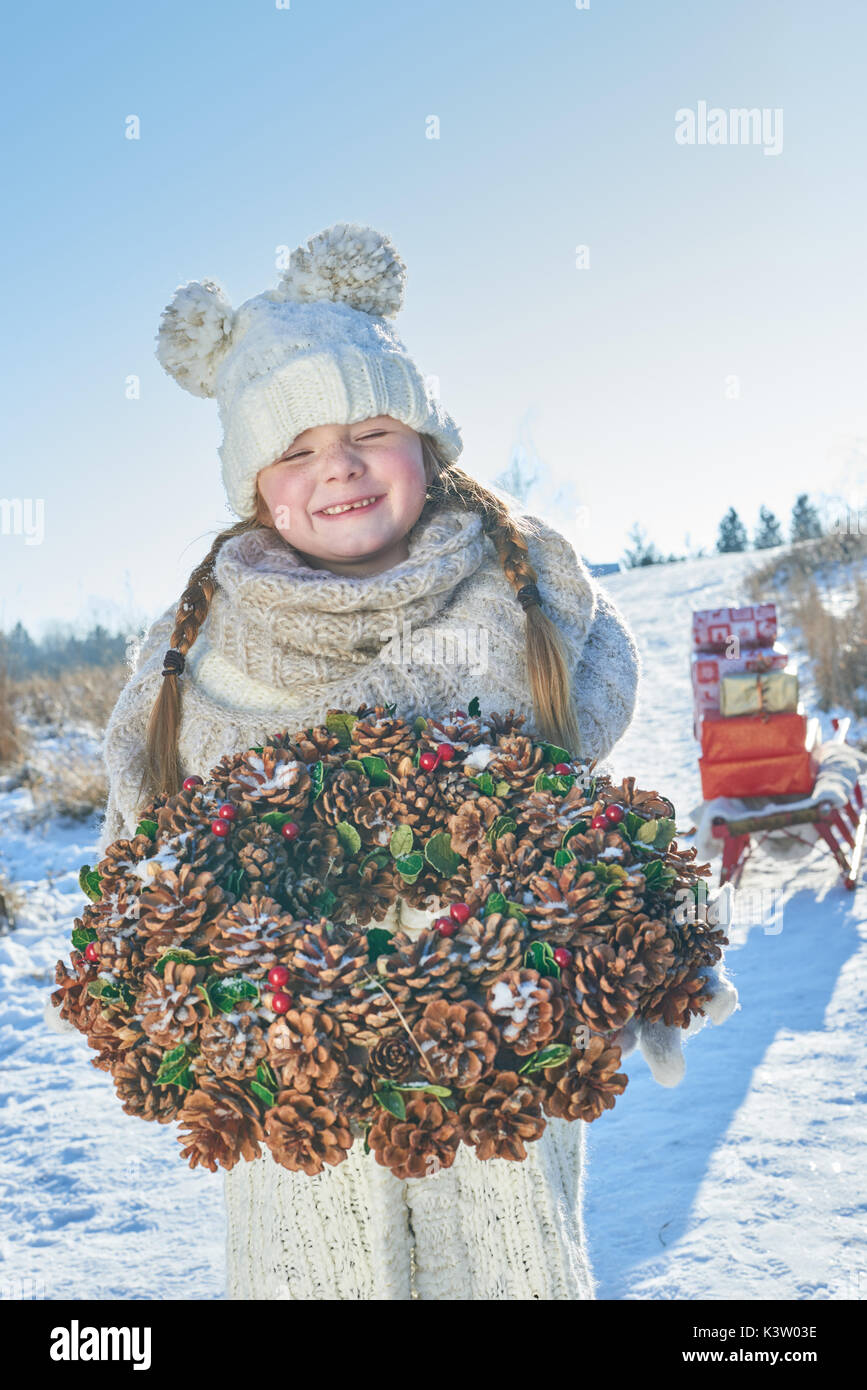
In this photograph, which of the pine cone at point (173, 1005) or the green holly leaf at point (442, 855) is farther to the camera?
the green holly leaf at point (442, 855)

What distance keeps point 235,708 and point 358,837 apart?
480 mm

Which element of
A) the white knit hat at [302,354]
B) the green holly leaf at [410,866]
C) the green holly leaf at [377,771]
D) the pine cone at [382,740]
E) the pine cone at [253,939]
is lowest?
the pine cone at [253,939]

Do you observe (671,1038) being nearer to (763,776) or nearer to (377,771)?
(377,771)

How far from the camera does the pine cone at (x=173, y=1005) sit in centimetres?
124

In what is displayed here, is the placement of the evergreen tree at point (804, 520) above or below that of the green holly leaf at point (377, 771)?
above

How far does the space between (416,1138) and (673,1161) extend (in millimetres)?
2228

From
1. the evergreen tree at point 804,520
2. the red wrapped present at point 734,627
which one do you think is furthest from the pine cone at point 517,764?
the evergreen tree at point 804,520

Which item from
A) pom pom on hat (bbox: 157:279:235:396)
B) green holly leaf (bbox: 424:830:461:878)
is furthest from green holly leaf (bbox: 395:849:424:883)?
pom pom on hat (bbox: 157:279:235:396)

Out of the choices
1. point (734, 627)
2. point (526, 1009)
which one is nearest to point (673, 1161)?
point (526, 1009)

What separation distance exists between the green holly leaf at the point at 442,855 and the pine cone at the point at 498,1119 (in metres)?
0.33

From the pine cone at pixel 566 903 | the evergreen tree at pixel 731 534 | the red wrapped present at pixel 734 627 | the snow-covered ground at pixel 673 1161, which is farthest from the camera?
the evergreen tree at pixel 731 534

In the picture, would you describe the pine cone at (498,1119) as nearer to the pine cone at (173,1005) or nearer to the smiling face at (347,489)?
the pine cone at (173,1005)

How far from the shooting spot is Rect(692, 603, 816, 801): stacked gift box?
4.89 meters
